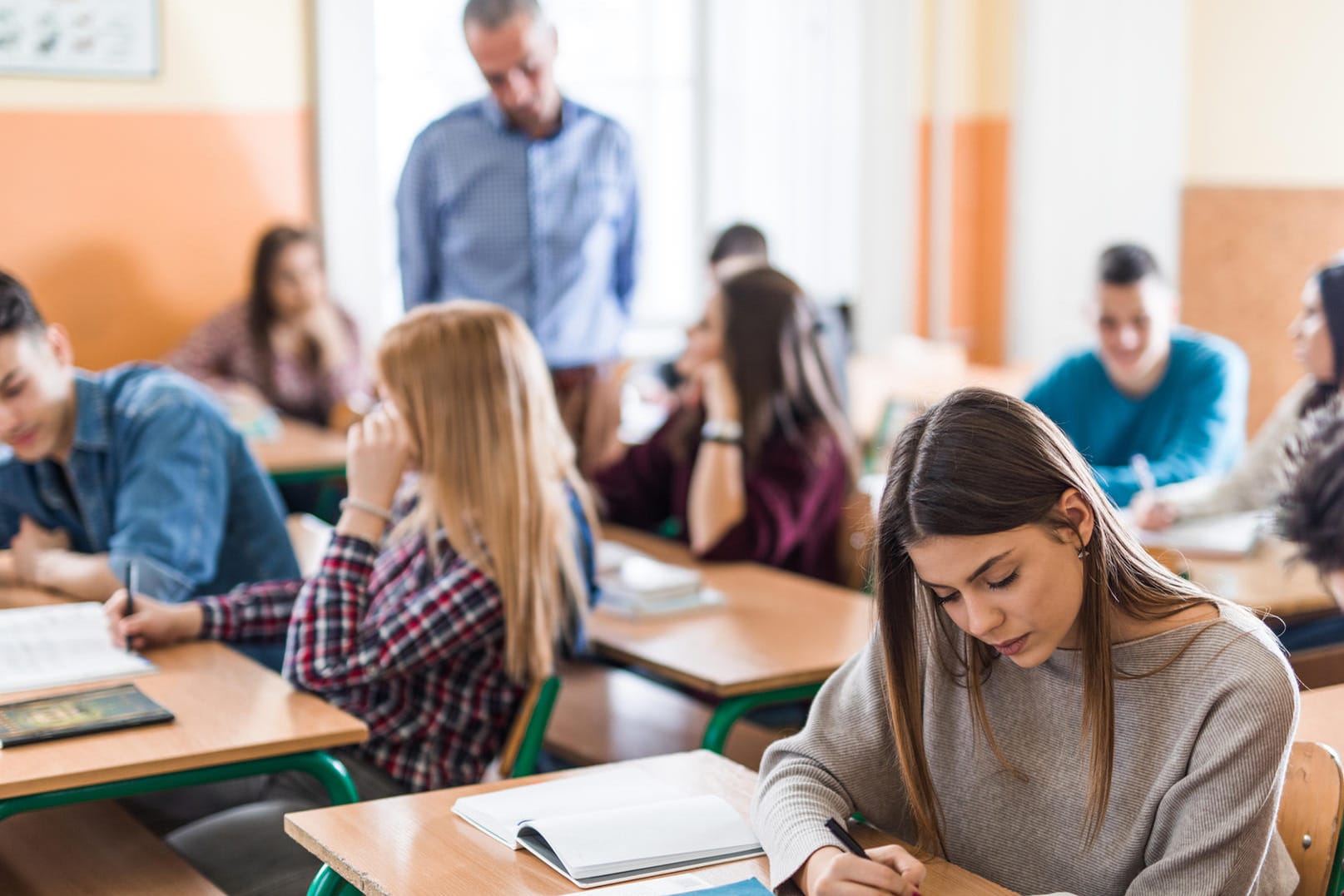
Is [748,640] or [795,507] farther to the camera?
[795,507]

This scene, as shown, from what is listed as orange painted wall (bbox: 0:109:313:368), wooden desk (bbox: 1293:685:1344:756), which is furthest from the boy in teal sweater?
orange painted wall (bbox: 0:109:313:368)

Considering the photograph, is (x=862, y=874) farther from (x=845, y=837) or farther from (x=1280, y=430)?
(x=1280, y=430)

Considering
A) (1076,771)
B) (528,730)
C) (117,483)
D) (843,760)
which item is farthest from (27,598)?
(1076,771)

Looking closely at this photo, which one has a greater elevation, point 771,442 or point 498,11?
point 498,11

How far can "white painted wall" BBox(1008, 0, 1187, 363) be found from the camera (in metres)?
6.00

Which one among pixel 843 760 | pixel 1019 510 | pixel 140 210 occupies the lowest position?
pixel 843 760

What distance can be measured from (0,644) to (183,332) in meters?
3.07

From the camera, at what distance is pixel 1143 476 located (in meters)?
3.51

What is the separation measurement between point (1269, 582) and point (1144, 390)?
100cm

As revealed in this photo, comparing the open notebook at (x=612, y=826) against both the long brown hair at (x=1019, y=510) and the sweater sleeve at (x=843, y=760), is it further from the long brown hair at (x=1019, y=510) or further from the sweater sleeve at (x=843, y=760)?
the long brown hair at (x=1019, y=510)

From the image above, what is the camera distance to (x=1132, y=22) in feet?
19.9

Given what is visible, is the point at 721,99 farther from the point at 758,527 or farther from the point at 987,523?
the point at 987,523

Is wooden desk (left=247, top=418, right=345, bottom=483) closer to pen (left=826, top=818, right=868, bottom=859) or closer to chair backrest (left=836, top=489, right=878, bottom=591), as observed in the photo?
chair backrest (left=836, top=489, right=878, bottom=591)

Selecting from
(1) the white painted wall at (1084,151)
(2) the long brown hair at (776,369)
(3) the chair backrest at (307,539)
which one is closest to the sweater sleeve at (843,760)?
(3) the chair backrest at (307,539)
